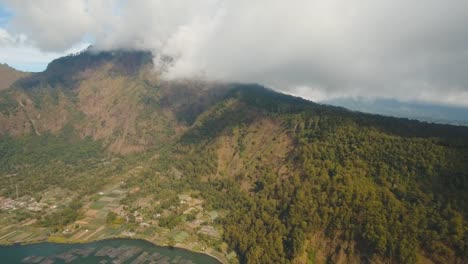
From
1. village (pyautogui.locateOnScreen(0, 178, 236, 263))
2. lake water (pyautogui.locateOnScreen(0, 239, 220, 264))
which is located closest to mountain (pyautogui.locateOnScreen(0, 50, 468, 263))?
village (pyautogui.locateOnScreen(0, 178, 236, 263))

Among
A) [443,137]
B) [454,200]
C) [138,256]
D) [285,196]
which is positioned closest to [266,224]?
[285,196]

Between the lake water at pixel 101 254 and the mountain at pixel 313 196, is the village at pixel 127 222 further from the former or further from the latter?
the lake water at pixel 101 254

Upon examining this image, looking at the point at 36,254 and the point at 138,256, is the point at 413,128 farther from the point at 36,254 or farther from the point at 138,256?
the point at 36,254

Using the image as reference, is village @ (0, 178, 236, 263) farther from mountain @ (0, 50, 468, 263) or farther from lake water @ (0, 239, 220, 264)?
lake water @ (0, 239, 220, 264)

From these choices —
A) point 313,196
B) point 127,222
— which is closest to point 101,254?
point 127,222

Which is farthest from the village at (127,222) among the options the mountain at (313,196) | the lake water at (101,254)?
the lake water at (101,254)

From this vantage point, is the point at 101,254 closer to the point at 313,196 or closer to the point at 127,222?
the point at 127,222

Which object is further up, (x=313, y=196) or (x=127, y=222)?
(x=313, y=196)

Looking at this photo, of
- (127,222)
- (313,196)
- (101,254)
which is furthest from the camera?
(127,222)
